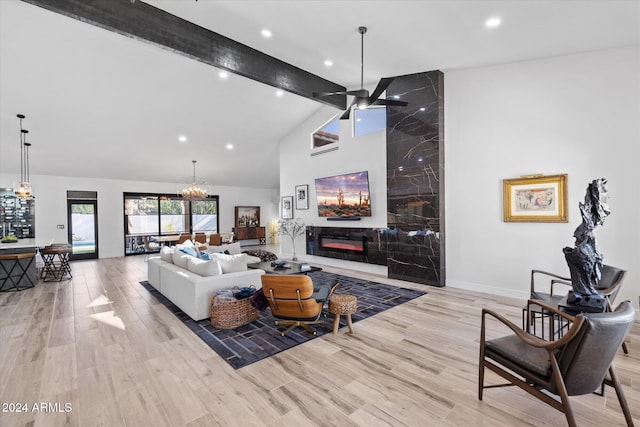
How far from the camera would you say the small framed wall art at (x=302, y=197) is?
868cm

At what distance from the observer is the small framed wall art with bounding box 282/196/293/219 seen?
9.31 metres

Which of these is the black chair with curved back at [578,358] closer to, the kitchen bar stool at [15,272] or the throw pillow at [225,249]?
the throw pillow at [225,249]

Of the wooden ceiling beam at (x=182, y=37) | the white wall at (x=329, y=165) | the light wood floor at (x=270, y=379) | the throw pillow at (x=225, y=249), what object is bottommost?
the light wood floor at (x=270, y=379)

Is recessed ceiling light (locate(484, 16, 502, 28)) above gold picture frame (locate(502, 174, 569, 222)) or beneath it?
above

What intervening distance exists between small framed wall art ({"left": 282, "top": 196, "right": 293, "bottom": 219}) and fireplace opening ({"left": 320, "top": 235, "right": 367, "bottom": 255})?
65.5 inches

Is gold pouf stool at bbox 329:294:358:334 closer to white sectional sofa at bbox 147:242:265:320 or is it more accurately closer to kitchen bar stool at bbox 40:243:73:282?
white sectional sofa at bbox 147:242:265:320

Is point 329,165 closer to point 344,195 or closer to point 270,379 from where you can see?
point 344,195

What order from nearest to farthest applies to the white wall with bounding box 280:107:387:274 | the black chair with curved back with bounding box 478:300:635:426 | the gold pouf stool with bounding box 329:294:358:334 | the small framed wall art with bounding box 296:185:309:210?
the black chair with curved back with bounding box 478:300:635:426, the gold pouf stool with bounding box 329:294:358:334, the white wall with bounding box 280:107:387:274, the small framed wall art with bounding box 296:185:309:210

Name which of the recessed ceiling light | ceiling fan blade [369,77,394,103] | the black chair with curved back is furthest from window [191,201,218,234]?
the black chair with curved back

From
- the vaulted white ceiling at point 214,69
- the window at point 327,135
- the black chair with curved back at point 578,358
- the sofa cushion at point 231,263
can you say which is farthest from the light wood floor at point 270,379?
the window at point 327,135

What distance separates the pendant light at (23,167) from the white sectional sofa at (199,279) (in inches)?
156

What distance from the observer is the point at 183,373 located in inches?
104

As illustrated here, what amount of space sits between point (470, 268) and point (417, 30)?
13.1 feet

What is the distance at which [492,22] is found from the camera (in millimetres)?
3584
